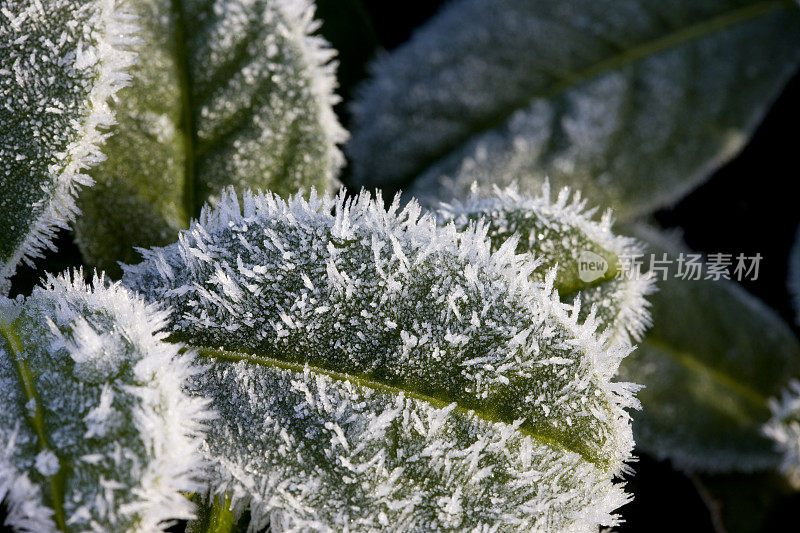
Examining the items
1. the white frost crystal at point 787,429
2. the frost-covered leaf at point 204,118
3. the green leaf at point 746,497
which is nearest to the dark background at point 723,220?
the green leaf at point 746,497

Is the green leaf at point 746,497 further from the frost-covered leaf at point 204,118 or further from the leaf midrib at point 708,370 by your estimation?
the frost-covered leaf at point 204,118

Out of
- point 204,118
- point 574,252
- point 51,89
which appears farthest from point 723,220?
point 51,89

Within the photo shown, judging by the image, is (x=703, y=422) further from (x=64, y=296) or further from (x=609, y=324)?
(x=64, y=296)

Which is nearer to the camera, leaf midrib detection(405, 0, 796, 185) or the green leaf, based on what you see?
leaf midrib detection(405, 0, 796, 185)

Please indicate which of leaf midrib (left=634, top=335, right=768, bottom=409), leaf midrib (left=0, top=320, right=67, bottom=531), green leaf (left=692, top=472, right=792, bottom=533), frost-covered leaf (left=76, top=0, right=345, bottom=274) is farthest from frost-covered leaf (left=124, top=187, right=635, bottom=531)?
green leaf (left=692, top=472, right=792, bottom=533)

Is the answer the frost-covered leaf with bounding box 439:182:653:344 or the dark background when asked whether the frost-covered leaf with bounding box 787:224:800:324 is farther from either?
the frost-covered leaf with bounding box 439:182:653:344

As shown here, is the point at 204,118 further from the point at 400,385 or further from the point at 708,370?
the point at 708,370

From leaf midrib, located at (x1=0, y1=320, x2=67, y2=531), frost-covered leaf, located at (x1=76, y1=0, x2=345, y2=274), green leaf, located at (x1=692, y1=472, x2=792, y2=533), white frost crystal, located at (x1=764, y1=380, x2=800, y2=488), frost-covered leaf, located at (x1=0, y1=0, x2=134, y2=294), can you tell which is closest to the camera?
leaf midrib, located at (x1=0, y1=320, x2=67, y2=531)
